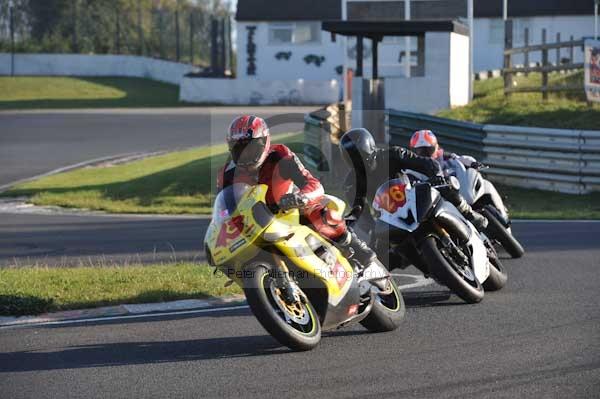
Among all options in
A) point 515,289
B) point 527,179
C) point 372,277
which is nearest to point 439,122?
point 527,179

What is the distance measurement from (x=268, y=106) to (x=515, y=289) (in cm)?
3576

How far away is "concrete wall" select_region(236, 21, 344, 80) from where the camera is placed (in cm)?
5444

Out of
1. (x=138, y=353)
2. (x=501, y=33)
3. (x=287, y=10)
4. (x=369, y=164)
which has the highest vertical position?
(x=287, y=10)

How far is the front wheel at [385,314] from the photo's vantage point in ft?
26.6

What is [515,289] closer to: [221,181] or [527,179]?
[221,181]

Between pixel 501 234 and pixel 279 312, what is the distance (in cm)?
489

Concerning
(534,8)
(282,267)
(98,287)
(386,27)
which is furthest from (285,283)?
(534,8)

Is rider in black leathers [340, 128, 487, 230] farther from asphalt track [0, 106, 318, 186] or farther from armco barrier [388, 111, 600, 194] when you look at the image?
asphalt track [0, 106, 318, 186]

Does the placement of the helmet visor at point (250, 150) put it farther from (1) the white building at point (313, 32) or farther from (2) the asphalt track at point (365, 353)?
(1) the white building at point (313, 32)

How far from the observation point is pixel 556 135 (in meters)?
18.9

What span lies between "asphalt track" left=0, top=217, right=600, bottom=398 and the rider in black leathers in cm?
105

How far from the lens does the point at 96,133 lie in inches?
1368

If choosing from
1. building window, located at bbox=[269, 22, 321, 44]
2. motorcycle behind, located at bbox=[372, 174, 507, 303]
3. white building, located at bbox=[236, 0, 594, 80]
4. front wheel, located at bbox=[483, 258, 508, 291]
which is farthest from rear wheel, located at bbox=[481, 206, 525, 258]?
building window, located at bbox=[269, 22, 321, 44]

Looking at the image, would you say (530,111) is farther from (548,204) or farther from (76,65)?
(76,65)
